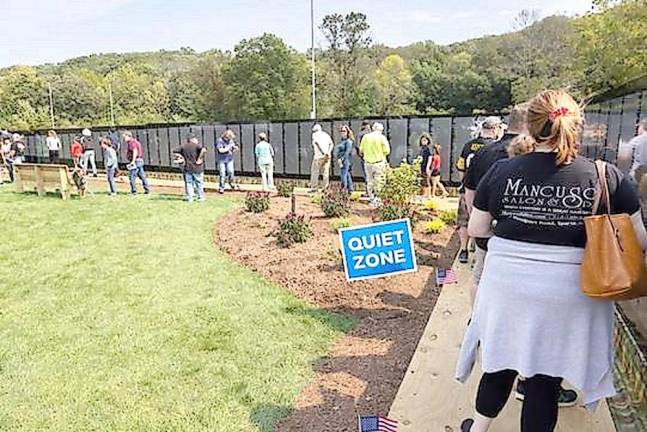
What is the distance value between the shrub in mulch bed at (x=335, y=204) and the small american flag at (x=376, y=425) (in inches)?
243

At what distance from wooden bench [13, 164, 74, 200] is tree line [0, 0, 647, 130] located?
90.0 ft

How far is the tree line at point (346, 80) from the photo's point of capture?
142 feet

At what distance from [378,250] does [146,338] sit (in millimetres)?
Answer: 2031

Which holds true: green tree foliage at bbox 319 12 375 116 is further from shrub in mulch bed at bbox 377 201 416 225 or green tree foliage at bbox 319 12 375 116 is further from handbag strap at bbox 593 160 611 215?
handbag strap at bbox 593 160 611 215

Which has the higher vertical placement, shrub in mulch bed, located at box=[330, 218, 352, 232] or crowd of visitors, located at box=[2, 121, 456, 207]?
crowd of visitors, located at box=[2, 121, 456, 207]

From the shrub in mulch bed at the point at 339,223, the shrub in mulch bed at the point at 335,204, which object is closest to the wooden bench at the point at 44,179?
the shrub in mulch bed at the point at 335,204

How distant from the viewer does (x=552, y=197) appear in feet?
Answer: 6.13

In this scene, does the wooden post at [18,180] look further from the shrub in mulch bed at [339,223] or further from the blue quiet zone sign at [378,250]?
the blue quiet zone sign at [378,250]

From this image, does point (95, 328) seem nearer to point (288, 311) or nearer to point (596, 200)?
point (288, 311)

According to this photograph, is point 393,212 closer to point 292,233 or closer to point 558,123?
point 292,233

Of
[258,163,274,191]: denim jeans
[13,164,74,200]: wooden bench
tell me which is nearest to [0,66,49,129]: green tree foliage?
[13,164,74,200]: wooden bench

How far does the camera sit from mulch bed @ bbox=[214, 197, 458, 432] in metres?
3.50

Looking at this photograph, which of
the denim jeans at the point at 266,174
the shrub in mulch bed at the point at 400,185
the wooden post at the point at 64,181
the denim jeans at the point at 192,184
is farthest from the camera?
the denim jeans at the point at 266,174

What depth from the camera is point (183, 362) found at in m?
4.08
